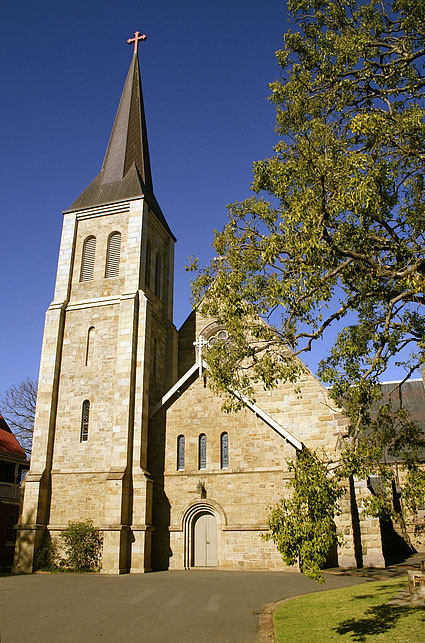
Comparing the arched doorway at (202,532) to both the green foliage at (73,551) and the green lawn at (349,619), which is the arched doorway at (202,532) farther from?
the green lawn at (349,619)

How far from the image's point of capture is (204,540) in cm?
1912

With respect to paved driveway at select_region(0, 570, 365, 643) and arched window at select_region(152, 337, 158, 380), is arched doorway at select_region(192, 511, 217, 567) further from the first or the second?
arched window at select_region(152, 337, 158, 380)

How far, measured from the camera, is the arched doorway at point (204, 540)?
18922mm

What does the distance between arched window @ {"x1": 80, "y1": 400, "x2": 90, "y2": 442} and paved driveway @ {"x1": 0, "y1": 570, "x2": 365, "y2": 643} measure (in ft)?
18.3

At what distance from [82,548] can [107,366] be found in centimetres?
730

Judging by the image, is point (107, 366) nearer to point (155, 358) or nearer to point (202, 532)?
point (155, 358)

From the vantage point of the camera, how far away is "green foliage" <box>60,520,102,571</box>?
18.9 metres

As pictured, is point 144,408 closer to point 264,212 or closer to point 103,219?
point 103,219

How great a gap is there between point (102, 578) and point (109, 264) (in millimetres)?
14037

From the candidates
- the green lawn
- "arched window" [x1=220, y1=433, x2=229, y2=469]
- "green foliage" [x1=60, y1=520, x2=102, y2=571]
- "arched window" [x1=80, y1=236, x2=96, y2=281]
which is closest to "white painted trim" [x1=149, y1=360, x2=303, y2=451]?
"arched window" [x1=220, y1=433, x2=229, y2=469]

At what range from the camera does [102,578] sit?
16.8m

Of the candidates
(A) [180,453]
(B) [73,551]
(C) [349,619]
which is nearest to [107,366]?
(A) [180,453]

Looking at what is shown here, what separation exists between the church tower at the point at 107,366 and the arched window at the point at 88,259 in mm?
54

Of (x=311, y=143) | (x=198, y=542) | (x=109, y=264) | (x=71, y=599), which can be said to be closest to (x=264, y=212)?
(x=311, y=143)
